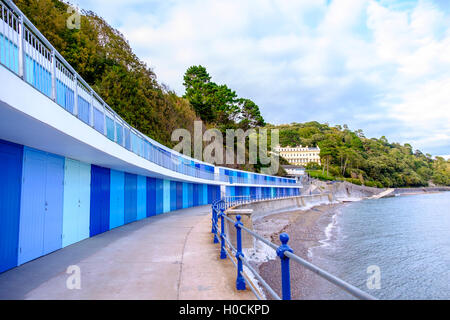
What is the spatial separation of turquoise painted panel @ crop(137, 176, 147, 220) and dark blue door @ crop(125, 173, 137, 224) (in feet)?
1.95

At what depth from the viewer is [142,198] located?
1634 centimetres

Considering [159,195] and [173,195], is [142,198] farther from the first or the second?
[173,195]

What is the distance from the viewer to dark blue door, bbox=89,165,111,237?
10.3m

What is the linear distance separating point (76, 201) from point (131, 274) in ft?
15.4

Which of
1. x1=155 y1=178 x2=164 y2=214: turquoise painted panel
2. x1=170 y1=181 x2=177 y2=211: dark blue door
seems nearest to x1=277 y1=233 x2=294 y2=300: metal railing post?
x1=155 y1=178 x2=164 y2=214: turquoise painted panel

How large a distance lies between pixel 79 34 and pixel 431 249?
106 feet

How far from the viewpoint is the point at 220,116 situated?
49562 millimetres

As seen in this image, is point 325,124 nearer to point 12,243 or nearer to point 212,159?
point 212,159

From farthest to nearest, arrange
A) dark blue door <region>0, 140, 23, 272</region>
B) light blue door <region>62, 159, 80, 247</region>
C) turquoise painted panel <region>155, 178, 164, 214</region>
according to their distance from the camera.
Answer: turquoise painted panel <region>155, 178, 164, 214</region> < light blue door <region>62, 159, 80, 247</region> < dark blue door <region>0, 140, 23, 272</region>

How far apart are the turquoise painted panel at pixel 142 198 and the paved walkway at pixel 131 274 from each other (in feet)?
24.4

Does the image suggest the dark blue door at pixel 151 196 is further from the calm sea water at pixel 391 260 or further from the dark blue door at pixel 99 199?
the calm sea water at pixel 391 260

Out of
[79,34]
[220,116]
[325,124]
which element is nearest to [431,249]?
[79,34]

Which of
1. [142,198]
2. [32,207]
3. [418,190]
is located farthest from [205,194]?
[418,190]

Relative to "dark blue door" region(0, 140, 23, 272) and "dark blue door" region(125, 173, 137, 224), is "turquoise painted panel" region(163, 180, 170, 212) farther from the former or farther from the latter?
"dark blue door" region(0, 140, 23, 272)
